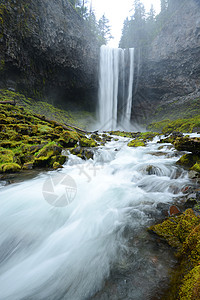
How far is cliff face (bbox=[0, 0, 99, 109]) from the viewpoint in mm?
14516

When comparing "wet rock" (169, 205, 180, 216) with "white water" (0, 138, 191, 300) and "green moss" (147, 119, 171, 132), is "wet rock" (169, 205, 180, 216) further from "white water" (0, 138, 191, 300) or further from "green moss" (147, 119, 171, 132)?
"green moss" (147, 119, 171, 132)

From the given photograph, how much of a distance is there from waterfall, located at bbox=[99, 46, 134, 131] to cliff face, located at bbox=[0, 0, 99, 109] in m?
2.28

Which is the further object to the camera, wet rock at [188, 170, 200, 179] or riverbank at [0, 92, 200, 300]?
wet rock at [188, 170, 200, 179]

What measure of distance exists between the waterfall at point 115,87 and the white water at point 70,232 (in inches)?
882

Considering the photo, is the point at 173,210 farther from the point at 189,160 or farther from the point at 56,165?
the point at 56,165

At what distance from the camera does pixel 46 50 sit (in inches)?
691

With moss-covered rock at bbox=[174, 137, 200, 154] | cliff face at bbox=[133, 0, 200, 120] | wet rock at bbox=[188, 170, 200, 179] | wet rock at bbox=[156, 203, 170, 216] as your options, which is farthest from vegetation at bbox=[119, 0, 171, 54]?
wet rock at bbox=[156, 203, 170, 216]

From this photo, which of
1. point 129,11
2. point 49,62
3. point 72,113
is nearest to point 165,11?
point 129,11

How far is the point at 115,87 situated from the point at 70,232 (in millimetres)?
28463

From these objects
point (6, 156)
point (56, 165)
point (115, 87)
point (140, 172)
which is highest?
point (115, 87)

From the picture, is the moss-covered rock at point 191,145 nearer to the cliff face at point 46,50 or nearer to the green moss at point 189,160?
the green moss at point 189,160

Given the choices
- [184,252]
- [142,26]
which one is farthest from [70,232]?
[142,26]

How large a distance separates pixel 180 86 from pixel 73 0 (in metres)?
24.2

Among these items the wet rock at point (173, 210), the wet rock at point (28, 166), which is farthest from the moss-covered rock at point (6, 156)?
the wet rock at point (173, 210)
